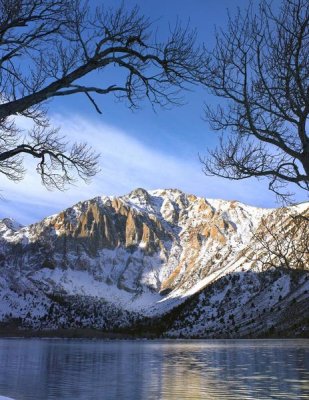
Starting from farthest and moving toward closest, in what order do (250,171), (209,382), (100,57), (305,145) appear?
(209,382)
(250,171)
(100,57)
(305,145)

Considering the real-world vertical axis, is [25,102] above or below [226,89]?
below

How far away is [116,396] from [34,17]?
12014mm

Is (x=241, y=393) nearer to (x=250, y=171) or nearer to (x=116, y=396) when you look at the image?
(x=116, y=396)

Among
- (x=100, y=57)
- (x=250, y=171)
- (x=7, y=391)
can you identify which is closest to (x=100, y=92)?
(x=100, y=57)

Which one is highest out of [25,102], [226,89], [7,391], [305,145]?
[226,89]

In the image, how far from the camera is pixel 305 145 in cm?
1422

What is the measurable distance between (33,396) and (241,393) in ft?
21.9

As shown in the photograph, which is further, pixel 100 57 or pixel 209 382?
pixel 209 382

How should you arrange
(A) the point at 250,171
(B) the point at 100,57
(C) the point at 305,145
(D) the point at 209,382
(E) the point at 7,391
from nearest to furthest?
(C) the point at 305,145, (B) the point at 100,57, (A) the point at 250,171, (E) the point at 7,391, (D) the point at 209,382

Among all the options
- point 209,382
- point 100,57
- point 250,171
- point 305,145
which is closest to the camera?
point 305,145

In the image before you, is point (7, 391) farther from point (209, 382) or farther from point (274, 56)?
point (274, 56)

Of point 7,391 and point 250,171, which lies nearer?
point 250,171

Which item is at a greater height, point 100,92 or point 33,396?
point 100,92

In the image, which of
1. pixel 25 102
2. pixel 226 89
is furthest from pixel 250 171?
pixel 25 102
